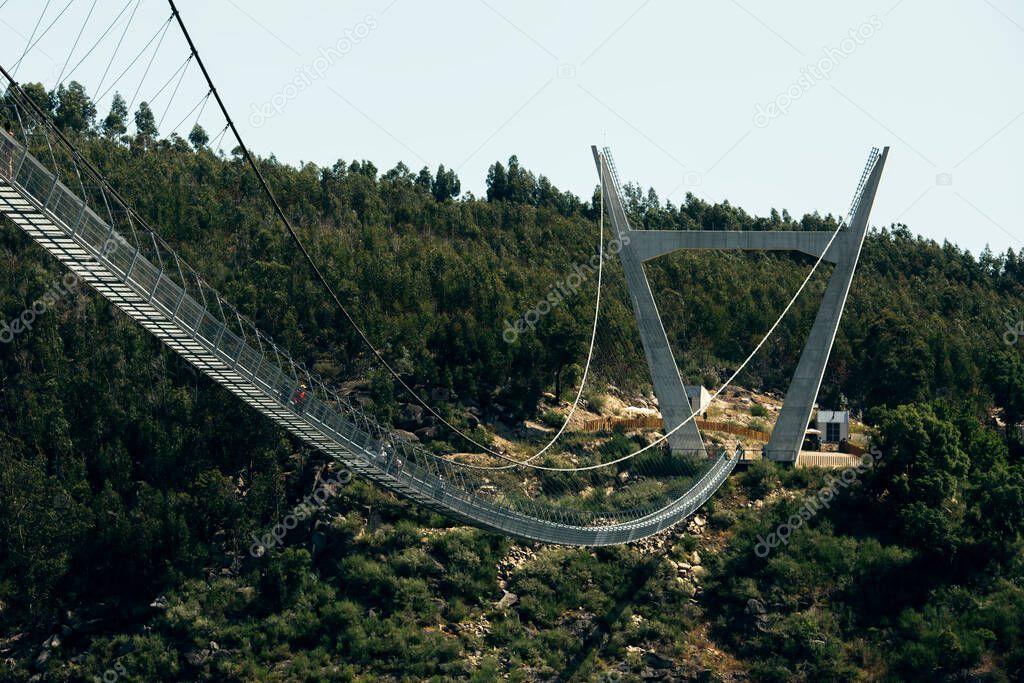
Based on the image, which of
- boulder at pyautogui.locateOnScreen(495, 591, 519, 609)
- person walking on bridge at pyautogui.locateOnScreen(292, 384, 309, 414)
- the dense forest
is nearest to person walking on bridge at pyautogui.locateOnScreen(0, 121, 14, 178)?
person walking on bridge at pyautogui.locateOnScreen(292, 384, 309, 414)

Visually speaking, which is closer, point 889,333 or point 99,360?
point 99,360

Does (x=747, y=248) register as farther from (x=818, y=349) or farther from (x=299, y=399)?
(x=299, y=399)

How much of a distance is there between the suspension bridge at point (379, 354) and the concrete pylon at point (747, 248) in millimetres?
38

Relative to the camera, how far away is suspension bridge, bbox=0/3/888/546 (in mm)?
26375

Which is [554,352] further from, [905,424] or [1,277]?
[1,277]

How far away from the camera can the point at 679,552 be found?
4262cm

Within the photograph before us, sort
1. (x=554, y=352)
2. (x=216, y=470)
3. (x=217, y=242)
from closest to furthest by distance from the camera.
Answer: (x=216, y=470)
(x=554, y=352)
(x=217, y=242)

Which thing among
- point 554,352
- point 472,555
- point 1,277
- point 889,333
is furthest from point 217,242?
point 889,333

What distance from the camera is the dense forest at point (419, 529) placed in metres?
38.6

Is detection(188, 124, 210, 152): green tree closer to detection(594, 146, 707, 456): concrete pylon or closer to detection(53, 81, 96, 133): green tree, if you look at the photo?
detection(53, 81, 96, 133): green tree

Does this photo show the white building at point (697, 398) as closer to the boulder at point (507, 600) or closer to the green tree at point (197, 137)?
the boulder at point (507, 600)

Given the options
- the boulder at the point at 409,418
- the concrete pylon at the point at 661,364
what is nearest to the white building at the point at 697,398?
the concrete pylon at the point at 661,364

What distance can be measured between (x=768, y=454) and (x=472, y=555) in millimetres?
10020

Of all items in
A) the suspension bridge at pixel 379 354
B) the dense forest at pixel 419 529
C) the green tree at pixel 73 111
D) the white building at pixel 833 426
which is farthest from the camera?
the green tree at pixel 73 111
